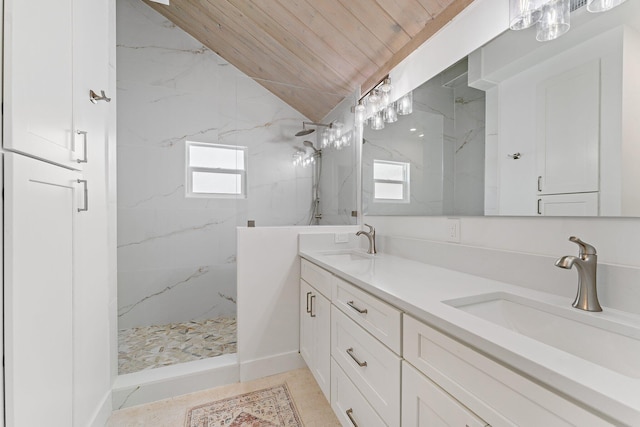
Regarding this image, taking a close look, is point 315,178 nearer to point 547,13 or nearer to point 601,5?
point 547,13

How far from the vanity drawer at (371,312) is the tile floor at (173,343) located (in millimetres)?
1298

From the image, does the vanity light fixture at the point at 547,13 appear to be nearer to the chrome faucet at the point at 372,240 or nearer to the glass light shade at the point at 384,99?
the glass light shade at the point at 384,99

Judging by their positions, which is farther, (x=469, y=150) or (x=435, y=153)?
(x=435, y=153)

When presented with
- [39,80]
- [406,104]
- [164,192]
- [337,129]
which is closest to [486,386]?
[39,80]

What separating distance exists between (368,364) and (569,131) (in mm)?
1103

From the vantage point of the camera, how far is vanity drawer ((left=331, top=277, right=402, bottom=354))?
895 millimetres

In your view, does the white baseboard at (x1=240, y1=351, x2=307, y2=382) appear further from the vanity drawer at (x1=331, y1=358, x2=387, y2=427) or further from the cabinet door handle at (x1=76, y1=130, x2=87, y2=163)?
the cabinet door handle at (x1=76, y1=130, x2=87, y2=163)

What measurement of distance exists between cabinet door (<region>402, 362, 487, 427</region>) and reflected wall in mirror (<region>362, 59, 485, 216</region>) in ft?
2.71

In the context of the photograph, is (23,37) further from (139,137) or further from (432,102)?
(139,137)

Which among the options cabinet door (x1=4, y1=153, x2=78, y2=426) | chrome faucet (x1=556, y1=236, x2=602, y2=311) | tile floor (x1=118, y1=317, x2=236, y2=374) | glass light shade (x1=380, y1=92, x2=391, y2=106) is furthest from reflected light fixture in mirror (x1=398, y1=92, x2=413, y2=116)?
tile floor (x1=118, y1=317, x2=236, y2=374)

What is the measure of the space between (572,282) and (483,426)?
596mm

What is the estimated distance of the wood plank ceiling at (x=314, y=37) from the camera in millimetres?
1654

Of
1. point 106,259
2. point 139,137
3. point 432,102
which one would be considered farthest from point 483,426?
point 139,137

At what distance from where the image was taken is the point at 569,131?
3.06 ft
